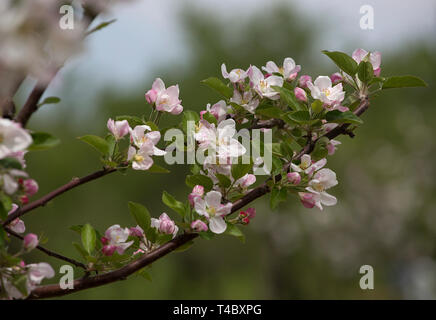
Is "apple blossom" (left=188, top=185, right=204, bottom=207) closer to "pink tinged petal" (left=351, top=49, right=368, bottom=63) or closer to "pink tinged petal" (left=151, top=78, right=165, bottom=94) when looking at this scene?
"pink tinged petal" (left=151, top=78, right=165, bottom=94)

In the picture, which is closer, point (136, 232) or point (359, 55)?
point (136, 232)

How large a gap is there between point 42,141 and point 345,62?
702 millimetres

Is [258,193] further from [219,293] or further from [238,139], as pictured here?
[219,293]

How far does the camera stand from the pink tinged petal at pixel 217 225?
1.07 meters

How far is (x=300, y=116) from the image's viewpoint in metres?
1.14

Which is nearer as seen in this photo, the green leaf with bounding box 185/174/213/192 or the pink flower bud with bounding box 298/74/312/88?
the green leaf with bounding box 185/174/213/192

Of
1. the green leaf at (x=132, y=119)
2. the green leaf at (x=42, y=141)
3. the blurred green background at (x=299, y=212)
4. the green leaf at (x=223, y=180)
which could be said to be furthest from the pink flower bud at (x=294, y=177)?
the blurred green background at (x=299, y=212)

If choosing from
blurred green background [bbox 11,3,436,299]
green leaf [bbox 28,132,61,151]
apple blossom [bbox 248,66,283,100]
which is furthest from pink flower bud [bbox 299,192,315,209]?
blurred green background [bbox 11,3,436,299]

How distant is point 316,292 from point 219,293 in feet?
6.78

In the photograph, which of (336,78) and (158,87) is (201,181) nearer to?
(158,87)

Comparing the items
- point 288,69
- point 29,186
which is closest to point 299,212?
point 288,69

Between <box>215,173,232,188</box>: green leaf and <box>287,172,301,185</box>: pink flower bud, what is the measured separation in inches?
4.9

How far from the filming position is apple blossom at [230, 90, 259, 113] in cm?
125

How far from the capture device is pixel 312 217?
1089 cm
